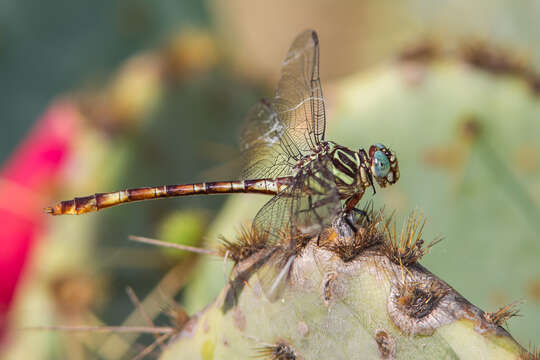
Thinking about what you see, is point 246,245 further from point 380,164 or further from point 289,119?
point 289,119

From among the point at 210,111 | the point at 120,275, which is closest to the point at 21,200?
the point at 120,275

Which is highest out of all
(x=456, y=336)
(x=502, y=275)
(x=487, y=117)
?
(x=487, y=117)

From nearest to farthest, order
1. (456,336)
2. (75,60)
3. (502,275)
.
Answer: (456,336), (502,275), (75,60)

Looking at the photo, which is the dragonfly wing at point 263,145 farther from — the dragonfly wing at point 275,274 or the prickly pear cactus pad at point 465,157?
the dragonfly wing at point 275,274

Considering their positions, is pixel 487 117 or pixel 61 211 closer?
pixel 61 211

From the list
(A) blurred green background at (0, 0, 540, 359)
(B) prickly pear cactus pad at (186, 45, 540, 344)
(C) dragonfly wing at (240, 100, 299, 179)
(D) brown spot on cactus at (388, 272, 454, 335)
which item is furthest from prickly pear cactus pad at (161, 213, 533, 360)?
(B) prickly pear cactus pad at (186, 45, 540, 344)

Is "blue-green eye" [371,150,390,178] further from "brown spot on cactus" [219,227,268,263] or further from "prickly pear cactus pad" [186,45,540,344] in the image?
"prickly pear cactus pad" [186,45,540,344]

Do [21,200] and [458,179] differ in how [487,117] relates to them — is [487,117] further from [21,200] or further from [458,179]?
[21,200]

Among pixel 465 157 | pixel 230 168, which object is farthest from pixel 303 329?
pixel 230 168

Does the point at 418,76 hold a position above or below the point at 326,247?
above
